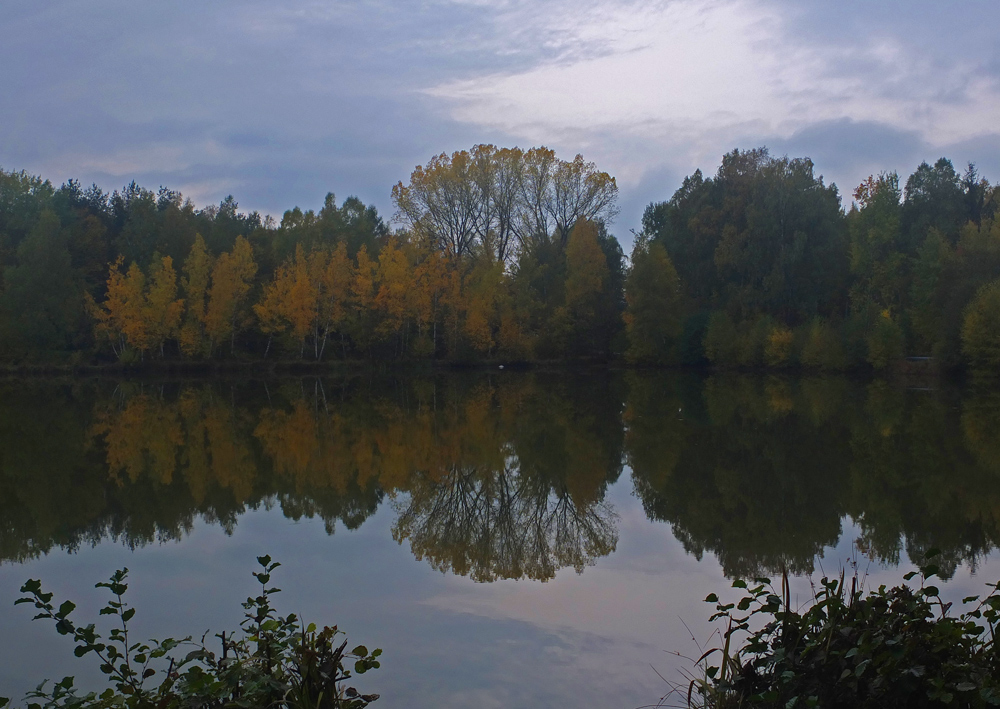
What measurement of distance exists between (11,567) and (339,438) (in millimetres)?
9110

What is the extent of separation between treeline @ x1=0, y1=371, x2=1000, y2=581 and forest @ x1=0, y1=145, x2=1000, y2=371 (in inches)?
879

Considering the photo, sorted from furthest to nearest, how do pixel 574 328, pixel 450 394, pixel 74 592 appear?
pixel 574 328, pixel 450 394, pixel 74 592

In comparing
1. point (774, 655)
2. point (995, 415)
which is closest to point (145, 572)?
point (774, 655)

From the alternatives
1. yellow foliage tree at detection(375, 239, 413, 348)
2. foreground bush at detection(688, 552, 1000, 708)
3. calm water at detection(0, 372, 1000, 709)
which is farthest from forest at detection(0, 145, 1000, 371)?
foreground bush at detection(688, 552, 1000, 708)

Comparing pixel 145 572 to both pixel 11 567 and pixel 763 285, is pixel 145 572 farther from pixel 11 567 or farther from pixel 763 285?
pixel 763 285

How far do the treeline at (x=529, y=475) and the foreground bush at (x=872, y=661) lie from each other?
0.53 m

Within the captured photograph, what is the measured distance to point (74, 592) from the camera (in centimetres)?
695

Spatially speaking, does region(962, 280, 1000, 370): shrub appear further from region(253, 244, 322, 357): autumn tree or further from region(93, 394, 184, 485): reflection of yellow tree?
region(253, 244, 322, 357): autumn tree

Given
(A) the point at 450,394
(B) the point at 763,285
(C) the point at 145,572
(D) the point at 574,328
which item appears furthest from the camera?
(D) the point at 574,328

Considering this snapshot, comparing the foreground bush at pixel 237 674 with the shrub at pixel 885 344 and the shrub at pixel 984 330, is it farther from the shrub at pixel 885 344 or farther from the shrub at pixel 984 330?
the shrub at pixel 885 344

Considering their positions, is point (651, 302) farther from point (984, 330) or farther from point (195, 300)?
point (195, 300)

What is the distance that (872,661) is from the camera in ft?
10.7

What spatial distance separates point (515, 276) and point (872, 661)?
4930 cm

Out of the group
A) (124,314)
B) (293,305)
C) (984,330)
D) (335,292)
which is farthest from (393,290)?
(984,330)
